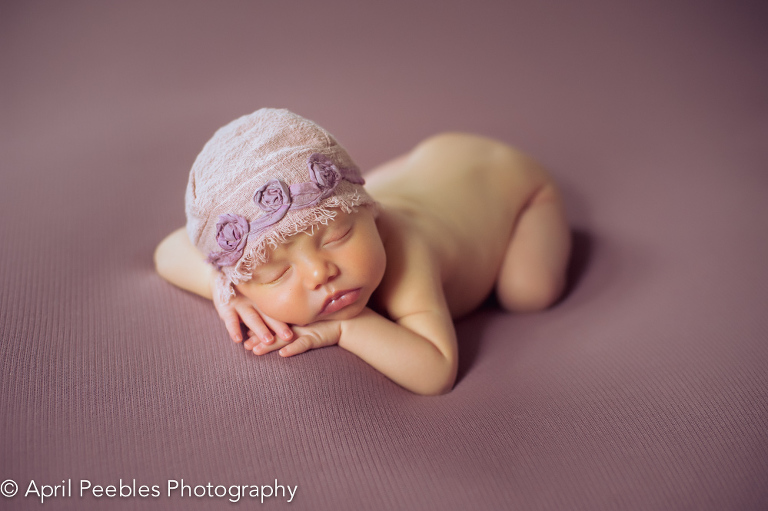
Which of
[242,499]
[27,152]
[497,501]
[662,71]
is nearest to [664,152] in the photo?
[662,71]

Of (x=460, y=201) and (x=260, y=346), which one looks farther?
(x=460, y=201)

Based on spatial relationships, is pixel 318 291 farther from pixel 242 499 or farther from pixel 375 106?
pixel 375 106

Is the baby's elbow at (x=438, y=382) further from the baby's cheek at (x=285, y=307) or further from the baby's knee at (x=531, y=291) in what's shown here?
the baby's knee at (x=531, y=291)

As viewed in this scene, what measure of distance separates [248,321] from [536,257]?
28.6 inches

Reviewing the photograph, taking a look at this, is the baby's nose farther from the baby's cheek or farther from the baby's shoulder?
the baby's shoulder

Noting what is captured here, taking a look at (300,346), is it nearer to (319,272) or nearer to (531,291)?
(319,272)

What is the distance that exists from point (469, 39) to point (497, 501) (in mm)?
1696

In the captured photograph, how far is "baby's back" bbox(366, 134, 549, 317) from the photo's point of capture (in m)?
1.50

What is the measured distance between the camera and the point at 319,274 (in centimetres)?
115

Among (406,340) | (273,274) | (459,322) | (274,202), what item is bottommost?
(459,322)

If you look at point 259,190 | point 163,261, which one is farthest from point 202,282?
point 259,190

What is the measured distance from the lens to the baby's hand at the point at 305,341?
1230 millimetres
